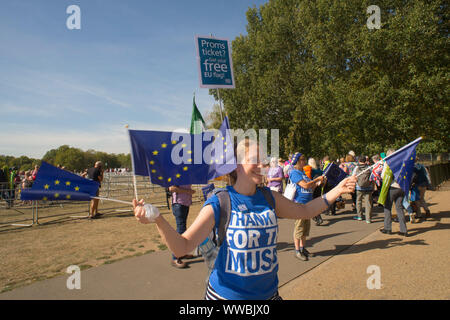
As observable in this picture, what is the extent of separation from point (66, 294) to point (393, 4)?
1958cm

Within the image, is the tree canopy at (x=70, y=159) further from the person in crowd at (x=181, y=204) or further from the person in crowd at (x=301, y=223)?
the person in crowd at (x=301, y=223)

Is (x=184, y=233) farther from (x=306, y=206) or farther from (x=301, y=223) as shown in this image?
(x=301, y=223)

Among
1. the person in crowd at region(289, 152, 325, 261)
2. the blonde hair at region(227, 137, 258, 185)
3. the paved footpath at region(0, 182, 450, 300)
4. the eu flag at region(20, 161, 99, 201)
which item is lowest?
the paved footpath at region(0, 182, 450, 300)

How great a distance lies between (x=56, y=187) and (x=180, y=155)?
132 cm

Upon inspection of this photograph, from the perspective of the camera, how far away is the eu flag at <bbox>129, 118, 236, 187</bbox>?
2834 mm

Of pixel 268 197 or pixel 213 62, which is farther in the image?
pixel 213 62

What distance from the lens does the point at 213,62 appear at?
6.27 m

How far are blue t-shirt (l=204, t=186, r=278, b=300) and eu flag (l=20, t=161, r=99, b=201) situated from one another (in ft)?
4.52

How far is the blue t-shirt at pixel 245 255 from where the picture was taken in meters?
1.96

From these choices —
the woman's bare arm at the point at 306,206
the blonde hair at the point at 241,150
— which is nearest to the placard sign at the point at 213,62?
the blonde hair at the point at 241,150
